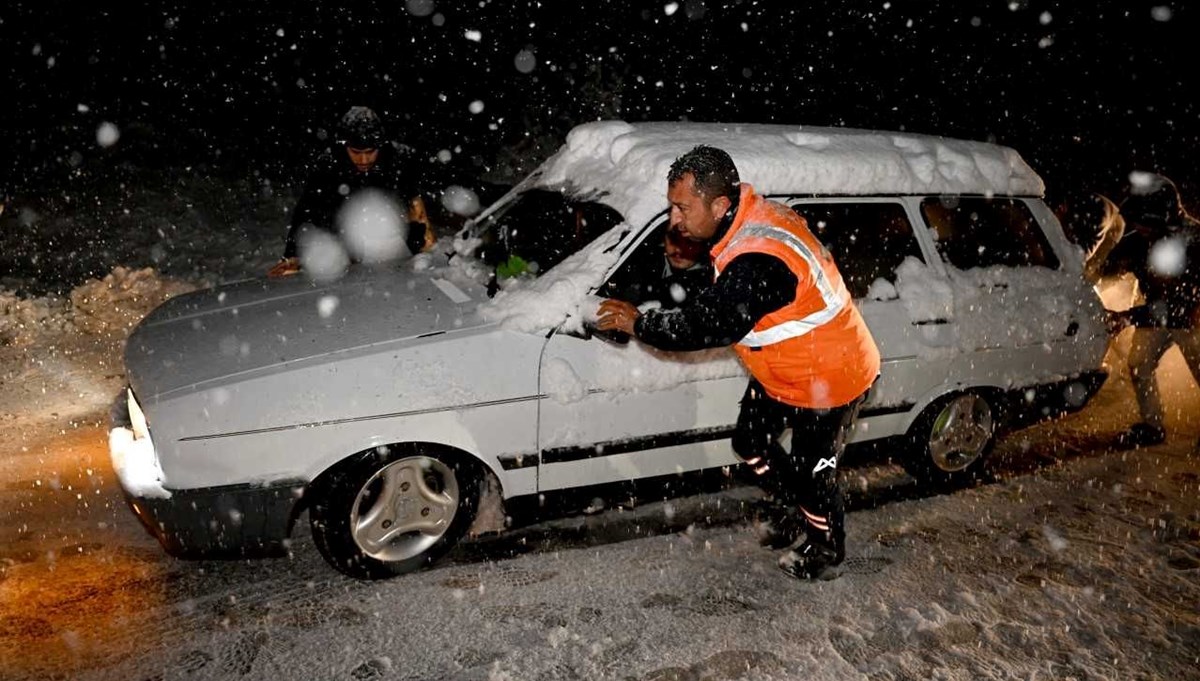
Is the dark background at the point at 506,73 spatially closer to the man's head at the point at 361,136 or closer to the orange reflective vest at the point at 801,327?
the man's head at the point at 361,136

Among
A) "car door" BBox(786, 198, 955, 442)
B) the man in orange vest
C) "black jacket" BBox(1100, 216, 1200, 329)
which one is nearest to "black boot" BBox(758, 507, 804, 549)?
the man in orange vest

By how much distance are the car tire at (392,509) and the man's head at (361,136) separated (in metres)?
2.19

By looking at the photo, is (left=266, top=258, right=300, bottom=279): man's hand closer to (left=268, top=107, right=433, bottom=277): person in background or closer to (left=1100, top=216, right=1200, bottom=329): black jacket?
(left=268, top=107, right=433, bottom=277): person in background

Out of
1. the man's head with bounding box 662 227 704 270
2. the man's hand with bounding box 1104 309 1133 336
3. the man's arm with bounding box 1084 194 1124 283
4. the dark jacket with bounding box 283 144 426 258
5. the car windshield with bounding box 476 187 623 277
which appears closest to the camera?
the man's head with bounding box 662 227 704 270

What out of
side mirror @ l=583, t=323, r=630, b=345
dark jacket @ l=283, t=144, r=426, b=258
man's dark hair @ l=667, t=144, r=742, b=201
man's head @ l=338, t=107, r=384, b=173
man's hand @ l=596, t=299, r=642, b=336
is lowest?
side mirror @ l=583, t=323, r=630, b=345

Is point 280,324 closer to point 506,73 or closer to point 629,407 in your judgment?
point 629,407

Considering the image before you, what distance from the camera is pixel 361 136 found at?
180 inches

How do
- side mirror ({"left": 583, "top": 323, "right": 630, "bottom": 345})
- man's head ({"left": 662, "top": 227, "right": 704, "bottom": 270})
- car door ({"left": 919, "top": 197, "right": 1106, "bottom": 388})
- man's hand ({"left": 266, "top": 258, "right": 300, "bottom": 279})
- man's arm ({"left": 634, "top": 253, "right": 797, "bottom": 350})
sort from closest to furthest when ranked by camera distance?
man's arm ({"left": 634, "top": 253, "right": 797, "bottom": 350}), side mirror ({"left": 583, "top": 323, "right": 630, "bottom": 345}), man's head ({"left": 662, "top": 227, "right": 704, "bottom": 270}), car door ({"left": 919, "top": 197, "right": 1106, "bottom": 388}), man's hand ({"left": 266, "top": 258, "right": 300, "bottom": 279})

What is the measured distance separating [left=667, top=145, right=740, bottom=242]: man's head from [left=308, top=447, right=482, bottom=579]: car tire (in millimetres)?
1335

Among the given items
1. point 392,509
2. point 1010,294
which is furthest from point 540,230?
point 1010,294

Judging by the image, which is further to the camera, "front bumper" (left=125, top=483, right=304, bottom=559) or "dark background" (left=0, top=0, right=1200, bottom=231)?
"dark background" (left=0, top=0, right=1200, bottom=231)

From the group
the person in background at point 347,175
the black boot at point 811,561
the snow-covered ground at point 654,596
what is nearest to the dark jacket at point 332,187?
the person in background at point 347,175

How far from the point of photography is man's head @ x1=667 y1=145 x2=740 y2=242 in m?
2.84

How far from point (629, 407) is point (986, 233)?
2.32 metres
